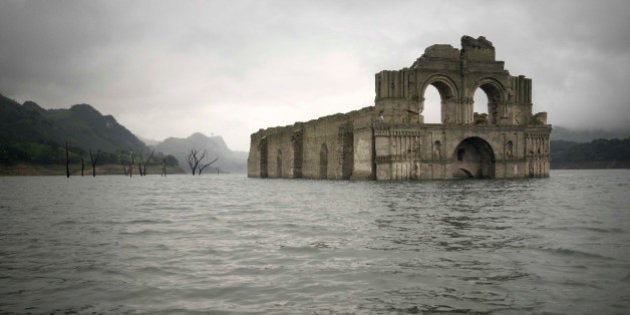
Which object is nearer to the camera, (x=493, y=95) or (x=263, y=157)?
(x=493, y=95)

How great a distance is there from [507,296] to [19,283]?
6353 millimetres

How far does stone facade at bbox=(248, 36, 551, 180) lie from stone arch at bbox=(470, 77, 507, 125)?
0.29 feet

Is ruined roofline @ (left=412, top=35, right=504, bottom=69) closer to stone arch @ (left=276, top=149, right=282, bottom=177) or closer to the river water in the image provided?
stone arch @ (left=276, top=149, right=282, bottom=177)

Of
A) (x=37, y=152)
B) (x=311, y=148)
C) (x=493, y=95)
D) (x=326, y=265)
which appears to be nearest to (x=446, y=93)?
(x=493, y=95)

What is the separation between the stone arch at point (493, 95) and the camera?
47.7 metres

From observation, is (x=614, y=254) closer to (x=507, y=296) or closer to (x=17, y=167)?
(x=507, y=296)

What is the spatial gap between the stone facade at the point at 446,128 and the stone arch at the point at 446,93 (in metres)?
0.09

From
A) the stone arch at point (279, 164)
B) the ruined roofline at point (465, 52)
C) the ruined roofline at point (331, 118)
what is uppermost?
the ruined roofline at point (465, 52)

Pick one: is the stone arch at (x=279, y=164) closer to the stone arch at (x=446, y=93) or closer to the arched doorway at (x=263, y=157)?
the arched doorway at (x=263, y=157)

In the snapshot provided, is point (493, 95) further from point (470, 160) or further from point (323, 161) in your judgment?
point (323, 161)

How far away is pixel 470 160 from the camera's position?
4619 cm

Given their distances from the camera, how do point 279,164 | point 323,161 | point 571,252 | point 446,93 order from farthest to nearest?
1. point 279,164
2. point 323,161
3. point 446,93
4. point 571,252

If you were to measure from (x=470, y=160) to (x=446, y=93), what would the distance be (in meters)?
6.41

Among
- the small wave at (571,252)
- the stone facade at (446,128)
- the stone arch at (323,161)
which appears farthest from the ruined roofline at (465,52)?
the small wave at (571,252)
